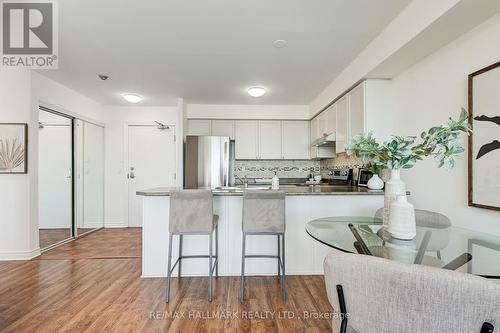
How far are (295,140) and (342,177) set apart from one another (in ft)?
4.38

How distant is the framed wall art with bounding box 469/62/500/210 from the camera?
5.09ft

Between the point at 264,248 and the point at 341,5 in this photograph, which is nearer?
the point at 341,5

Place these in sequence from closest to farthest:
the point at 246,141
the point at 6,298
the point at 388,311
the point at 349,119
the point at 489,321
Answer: the point at 489,321
the point at 388,311
the point at 6,298
the point at 349,119
the point at 246,141

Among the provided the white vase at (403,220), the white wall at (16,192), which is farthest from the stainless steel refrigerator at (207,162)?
the white vase at (403,220)

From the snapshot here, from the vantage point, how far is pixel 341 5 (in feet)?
→ 6.13

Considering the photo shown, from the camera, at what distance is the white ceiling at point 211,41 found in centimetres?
190

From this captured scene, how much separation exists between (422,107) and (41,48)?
4025mm

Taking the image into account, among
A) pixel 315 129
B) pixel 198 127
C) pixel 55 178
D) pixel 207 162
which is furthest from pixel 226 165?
A: pixel 55 178

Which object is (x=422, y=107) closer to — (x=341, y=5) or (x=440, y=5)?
(x=440, y=5)

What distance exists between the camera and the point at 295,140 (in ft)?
15.7

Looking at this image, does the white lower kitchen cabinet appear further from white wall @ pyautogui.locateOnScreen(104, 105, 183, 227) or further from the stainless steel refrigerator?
white wall @ pyautogui.locateOnScreen(104, 105, 183, 227)

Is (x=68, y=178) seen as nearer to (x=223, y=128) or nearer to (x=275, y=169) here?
(x=223, y=128)

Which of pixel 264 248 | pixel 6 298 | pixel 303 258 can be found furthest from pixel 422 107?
pixel 6 298

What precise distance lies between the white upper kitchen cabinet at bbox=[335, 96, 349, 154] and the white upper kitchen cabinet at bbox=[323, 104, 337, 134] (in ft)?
0.36
